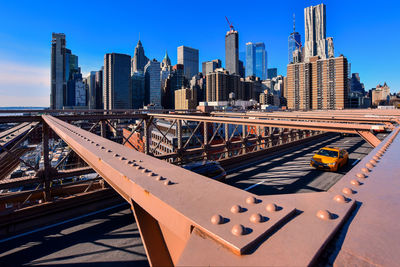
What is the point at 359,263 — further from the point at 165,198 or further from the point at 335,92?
the point at 335,92

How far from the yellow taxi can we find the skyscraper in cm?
19336

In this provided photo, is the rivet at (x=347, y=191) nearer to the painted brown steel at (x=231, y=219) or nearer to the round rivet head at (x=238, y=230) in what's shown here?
the painted brown steel at (x=231, y=219)

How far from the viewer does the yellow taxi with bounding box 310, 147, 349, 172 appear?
13.4m

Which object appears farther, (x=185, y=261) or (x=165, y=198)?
(x=165, y=198)

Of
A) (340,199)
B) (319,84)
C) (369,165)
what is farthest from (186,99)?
(340,199)

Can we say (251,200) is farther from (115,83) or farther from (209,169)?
(115,83)

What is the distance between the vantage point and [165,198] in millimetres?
1390

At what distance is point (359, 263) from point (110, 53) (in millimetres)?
223750

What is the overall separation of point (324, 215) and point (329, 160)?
570 inches

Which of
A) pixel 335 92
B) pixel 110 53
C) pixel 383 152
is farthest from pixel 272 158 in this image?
pixel 110 53

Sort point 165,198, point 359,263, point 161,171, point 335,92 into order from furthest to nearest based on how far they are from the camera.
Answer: point 335,92
point 161,171
point 165,198
point 359,263

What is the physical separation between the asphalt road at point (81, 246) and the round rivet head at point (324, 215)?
5.59 meters

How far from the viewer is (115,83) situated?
633ft

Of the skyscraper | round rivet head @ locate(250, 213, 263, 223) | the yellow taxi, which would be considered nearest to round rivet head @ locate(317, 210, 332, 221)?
round rivet head @ locate(250, 213, 263, 223)
